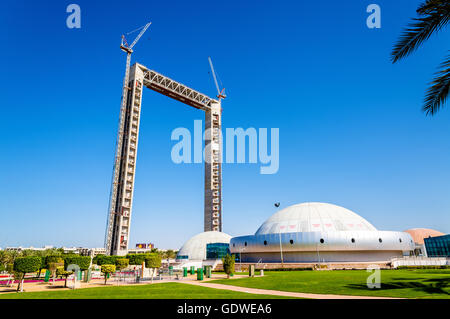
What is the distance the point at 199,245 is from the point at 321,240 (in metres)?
49.3

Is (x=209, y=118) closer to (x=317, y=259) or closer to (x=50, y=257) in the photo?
(x=317, y=259)

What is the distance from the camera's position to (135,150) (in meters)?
99.4

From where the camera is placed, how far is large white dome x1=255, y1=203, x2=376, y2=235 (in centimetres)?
6525

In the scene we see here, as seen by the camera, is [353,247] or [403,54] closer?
[403,54]

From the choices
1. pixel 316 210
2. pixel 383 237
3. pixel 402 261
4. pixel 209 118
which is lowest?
pixel 402 261

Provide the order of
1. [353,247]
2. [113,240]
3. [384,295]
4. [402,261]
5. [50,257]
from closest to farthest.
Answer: [384,295] → [50,257] → [402,261] → [353,247] → [113,240]

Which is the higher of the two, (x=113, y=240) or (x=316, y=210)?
(x=316, y=210)

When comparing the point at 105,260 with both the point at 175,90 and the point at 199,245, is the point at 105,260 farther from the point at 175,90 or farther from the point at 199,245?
the point at 175,90

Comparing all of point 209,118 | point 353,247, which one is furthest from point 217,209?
point 353,247

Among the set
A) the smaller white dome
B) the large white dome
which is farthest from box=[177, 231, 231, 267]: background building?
the large white dome
